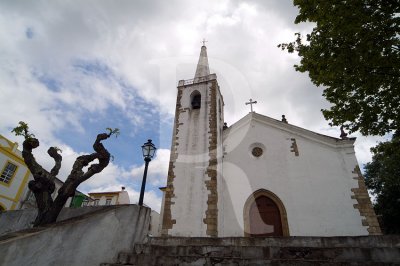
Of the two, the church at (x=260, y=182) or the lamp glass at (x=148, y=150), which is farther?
the church at (x=260, y=182)

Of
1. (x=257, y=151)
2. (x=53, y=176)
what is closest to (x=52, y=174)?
(x=53, y=176)

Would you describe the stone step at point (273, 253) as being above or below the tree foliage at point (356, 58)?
below

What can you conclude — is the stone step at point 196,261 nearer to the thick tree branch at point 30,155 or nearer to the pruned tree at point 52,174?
the pruned tree at point 52,174

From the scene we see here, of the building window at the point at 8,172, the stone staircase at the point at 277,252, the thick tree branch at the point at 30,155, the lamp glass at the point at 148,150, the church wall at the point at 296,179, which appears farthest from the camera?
the building window at the point at 8,172

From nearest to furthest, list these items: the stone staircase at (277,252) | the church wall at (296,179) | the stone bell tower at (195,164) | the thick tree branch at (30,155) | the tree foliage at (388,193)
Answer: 1. the stone staircase at (277,252)
2. the thick tree branch at (30,155)
3. the church wall at (296,179)
4. the stone bell tower at (195,164)
5. the tree foliage at (388,193)

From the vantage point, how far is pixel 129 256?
4336mm

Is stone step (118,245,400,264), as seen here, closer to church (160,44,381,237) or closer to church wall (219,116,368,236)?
church (160,44,381,237)

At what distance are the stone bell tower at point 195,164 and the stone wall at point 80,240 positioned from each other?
6534mm

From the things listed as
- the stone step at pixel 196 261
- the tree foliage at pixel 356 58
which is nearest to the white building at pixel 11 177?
the stone step at pixel 196 261

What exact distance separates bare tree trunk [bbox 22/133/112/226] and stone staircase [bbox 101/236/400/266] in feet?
9.02

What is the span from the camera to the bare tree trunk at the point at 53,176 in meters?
5.95

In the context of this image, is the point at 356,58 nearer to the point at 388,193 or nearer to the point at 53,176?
the point at 53,176

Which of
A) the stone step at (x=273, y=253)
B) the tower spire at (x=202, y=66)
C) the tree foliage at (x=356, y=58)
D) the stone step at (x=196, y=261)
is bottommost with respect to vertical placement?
the stone step at (x=196, y=261)

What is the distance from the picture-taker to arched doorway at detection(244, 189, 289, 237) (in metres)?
11.2
